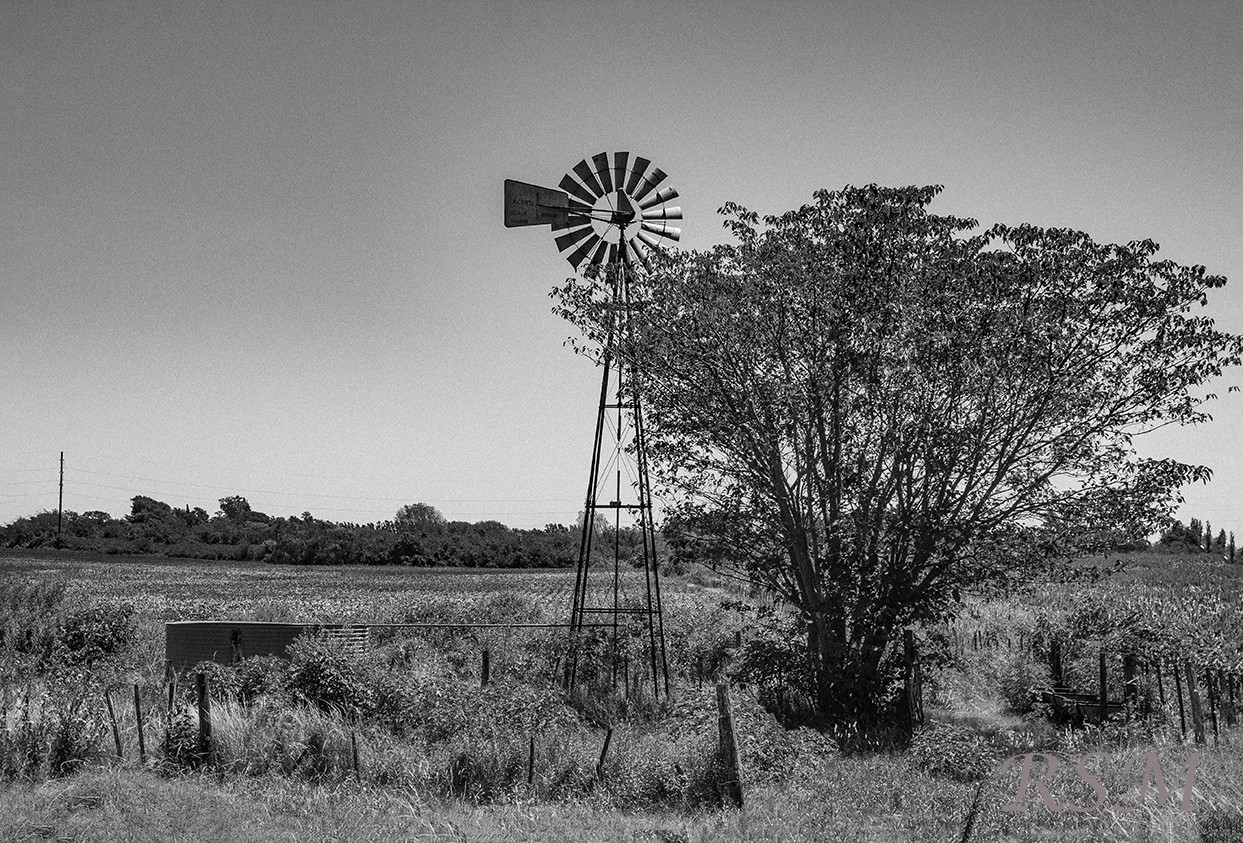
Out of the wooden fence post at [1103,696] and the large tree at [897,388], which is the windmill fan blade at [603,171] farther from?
the wooden fence post at [1103,696]

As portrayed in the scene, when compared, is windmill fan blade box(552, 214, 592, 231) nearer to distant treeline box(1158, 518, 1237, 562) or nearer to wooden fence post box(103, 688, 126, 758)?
wooden fence post box(103, 688, 126, 758)

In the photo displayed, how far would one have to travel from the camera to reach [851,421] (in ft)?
49.4

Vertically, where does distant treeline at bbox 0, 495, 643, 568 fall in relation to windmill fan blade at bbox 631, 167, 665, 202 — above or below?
below

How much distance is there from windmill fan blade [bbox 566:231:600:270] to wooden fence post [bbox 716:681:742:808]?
9577mm

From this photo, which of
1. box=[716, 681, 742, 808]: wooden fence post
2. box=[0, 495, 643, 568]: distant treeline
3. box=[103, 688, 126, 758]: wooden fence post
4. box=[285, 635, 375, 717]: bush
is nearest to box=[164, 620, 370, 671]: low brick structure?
box=[285, 635, 375, 717]: bush

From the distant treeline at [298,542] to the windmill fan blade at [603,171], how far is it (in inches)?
2200

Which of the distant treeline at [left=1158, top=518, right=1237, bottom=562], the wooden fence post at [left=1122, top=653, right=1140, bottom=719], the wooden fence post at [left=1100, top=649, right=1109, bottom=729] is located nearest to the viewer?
the wooden fence post at [left=1100, top=649, right=1109, bottom=729]

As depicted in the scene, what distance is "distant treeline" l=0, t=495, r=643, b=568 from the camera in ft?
238

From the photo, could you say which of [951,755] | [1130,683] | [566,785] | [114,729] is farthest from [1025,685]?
[114,729]

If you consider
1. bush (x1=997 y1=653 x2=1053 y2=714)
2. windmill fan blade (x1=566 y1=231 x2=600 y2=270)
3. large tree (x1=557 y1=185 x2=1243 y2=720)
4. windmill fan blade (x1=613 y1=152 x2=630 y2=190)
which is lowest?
bush (x1=997 y1=653 x2=1053 y2=714)

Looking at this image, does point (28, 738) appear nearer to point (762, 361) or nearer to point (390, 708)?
point (390, 708)

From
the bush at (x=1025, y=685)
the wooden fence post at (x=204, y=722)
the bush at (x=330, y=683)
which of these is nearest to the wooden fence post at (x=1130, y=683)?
the bush at (x=1025, y=685)

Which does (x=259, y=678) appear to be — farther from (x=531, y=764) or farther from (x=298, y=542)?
(x=298, y=542)

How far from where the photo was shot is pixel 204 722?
1063 centimetres
